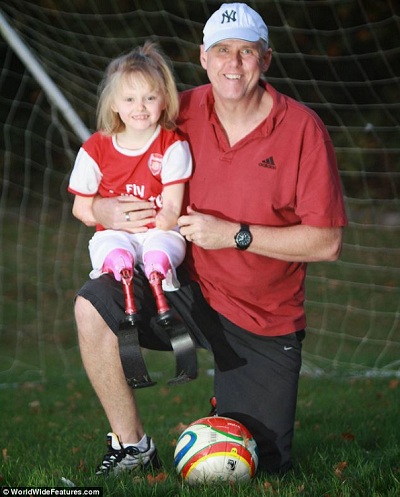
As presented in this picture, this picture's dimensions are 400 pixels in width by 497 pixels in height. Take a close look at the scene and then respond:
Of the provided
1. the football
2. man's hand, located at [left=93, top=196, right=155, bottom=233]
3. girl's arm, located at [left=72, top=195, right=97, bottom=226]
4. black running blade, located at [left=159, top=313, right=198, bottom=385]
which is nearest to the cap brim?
man's hand, located at [left=93, top=196, right=155, bottom=233]

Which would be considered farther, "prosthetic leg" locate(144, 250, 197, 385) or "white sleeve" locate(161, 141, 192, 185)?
"white sleeve" locate(161, 141, 192, 185)

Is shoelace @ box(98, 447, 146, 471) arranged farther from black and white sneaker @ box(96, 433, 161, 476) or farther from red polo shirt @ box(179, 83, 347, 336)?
red polo shirt @ box(179, 83, 347, 336)

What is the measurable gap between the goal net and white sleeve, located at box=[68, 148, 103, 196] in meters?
4.05

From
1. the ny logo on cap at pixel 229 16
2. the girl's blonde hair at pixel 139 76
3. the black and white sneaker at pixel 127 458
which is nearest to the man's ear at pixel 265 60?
the ny logo on cap at pixel 229 16

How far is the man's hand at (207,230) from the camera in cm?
441

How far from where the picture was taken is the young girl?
14.9 ft

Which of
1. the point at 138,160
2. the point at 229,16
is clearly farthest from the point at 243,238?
Answer: the point at 229,16

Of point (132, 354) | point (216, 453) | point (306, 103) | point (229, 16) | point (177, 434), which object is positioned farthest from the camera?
point (306, 103)

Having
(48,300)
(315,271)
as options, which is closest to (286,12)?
(315,271)

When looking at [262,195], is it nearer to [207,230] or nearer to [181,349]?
[207,230]

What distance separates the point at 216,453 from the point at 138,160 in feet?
4.27

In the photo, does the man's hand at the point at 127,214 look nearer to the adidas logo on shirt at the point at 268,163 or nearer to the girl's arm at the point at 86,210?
the girl's arm at the point at 86,210

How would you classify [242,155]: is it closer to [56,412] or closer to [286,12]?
[56,412]

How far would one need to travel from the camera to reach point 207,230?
14.5 feet
